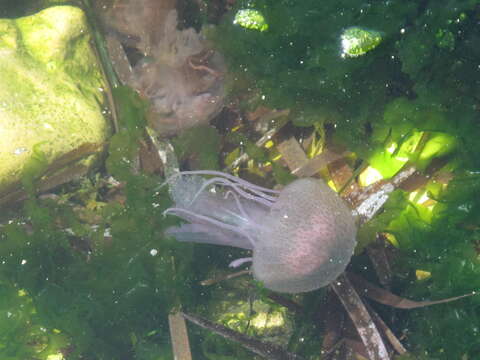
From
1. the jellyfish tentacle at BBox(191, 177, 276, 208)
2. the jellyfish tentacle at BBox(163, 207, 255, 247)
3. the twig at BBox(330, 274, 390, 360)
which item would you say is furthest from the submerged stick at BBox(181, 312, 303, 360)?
the jellyfish tentacle at BBox(191, 177, 276, 208)

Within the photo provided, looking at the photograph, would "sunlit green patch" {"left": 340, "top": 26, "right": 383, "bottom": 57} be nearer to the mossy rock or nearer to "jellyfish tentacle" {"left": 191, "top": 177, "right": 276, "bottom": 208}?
"jellyfish tentacle" {"left": 191, "top": 177, "right": 276, "bottom": 208}

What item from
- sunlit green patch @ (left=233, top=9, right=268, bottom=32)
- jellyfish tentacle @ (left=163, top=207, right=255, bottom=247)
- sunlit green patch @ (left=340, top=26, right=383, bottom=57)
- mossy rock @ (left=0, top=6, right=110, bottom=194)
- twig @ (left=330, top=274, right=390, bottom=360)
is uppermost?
sunlit green patch @ (left=233, top=9, right=268, bottom=32)

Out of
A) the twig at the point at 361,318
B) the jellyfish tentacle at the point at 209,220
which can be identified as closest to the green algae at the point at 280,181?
the jellyfish tentacle at the point at 209,220

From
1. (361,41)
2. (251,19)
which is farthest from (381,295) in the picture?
(251,19)

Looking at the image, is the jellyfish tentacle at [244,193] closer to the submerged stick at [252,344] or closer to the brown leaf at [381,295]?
the brown leaf at [381,295]

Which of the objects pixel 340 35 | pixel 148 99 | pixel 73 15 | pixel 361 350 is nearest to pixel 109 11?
pixel 73 15

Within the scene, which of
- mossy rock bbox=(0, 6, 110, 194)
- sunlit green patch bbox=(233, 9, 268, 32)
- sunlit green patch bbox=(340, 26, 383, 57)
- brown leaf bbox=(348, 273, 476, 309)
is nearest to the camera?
sunlit green patch bbox=(340, 26, 383, 57)

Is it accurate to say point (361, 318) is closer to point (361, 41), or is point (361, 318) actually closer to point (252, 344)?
point (252, 344)

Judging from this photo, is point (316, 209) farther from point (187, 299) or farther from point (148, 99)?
point (148, 99)

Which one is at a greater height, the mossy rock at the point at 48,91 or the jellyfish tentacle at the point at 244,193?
the mossy rock at the point at 48,91
